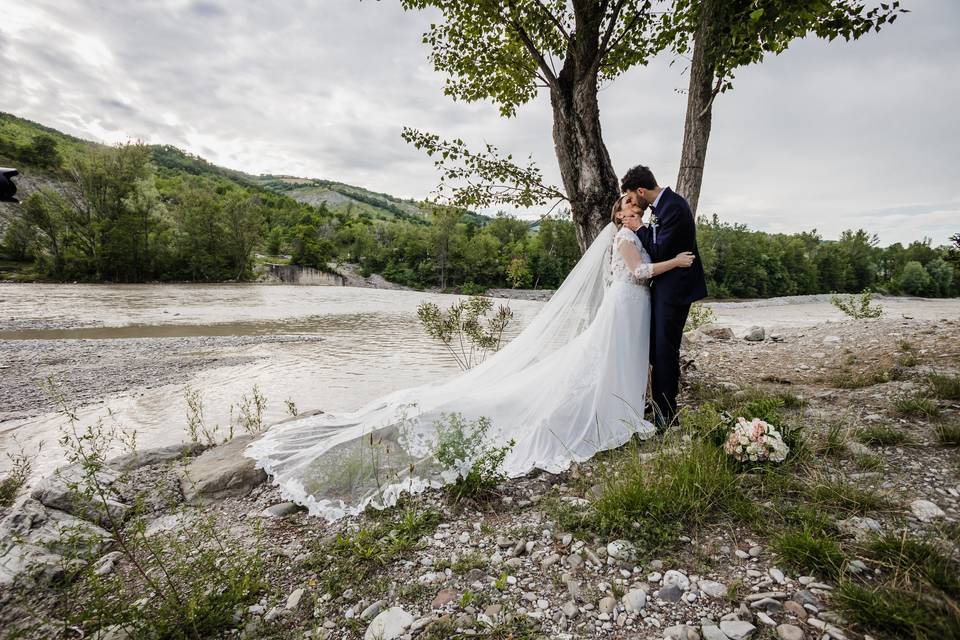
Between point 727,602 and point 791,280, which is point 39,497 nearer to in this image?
point 727,602

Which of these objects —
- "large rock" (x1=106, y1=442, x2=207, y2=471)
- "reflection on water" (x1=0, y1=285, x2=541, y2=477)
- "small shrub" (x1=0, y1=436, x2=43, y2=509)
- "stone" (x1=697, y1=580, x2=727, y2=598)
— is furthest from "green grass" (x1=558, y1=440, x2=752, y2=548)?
"reflection on water" (x1=0, y1=285, x2=541, y2=477)

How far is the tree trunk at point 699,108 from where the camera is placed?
15.9 ft

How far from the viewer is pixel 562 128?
239 inches

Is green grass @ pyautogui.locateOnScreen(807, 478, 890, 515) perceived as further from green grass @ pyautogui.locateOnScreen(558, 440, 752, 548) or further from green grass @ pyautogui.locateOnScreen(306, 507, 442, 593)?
green grass @ pyautogui.locateOnScreen(306, 507, 442, 593)

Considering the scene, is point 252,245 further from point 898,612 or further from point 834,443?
point 898,612

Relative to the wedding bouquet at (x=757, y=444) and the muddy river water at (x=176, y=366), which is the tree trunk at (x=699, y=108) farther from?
the muddy river water at (x=176, y=366)

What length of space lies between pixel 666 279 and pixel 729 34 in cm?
293

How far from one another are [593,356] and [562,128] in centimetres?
357

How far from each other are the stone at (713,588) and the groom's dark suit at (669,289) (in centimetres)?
222

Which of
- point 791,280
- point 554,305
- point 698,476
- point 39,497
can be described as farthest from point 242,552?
point 791,280

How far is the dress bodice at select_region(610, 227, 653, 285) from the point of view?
454cm

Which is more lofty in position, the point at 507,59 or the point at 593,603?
the point at 507,59

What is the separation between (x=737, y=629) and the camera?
6.40 ft

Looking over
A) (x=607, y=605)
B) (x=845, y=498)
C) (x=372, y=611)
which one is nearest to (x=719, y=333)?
(x=845, y=498)
